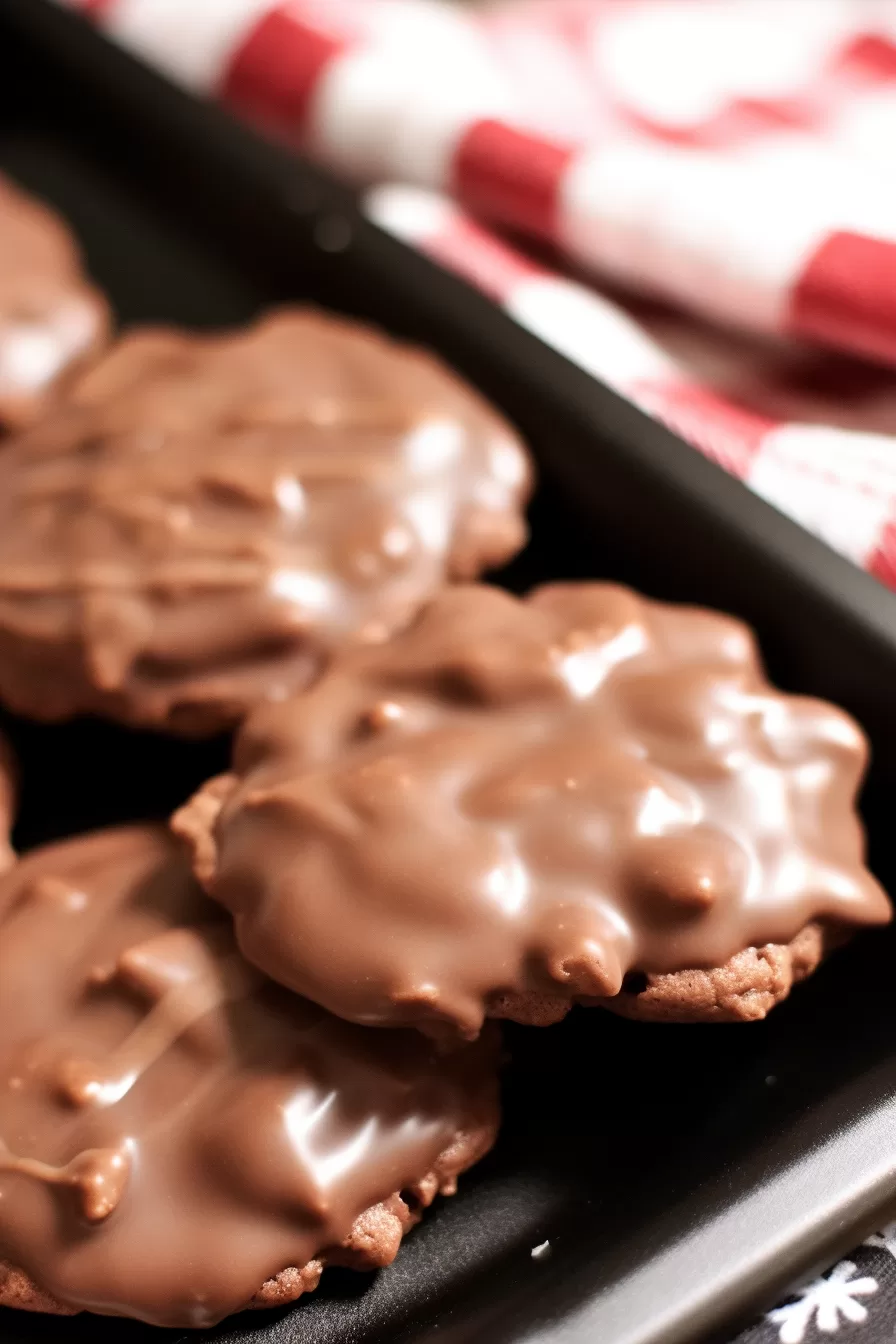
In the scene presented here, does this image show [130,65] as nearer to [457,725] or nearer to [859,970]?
[457,725]

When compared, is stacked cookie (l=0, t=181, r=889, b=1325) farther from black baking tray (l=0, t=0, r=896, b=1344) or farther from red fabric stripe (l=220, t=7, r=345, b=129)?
red fabric stripe (l=220, t=7, r=345, b=129)

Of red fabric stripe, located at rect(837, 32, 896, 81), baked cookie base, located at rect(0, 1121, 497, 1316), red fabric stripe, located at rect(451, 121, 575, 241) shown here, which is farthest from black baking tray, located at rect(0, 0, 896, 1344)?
red fabric stripe, located at rect(837, 32, 896, 81)

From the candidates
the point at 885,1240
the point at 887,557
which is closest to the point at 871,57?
the point at 887,557

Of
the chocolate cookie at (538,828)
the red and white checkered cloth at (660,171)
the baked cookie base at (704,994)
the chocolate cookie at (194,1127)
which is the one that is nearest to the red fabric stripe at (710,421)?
the red and white checkered cloth at (660,171)

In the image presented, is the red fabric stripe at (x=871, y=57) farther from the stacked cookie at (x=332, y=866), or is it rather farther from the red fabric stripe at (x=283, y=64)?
the stacked cookie at (x=332, y=866)

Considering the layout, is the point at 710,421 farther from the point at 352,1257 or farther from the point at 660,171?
the point at 352,1257

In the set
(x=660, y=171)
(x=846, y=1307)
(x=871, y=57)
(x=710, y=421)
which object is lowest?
(x=846, y=1307)
